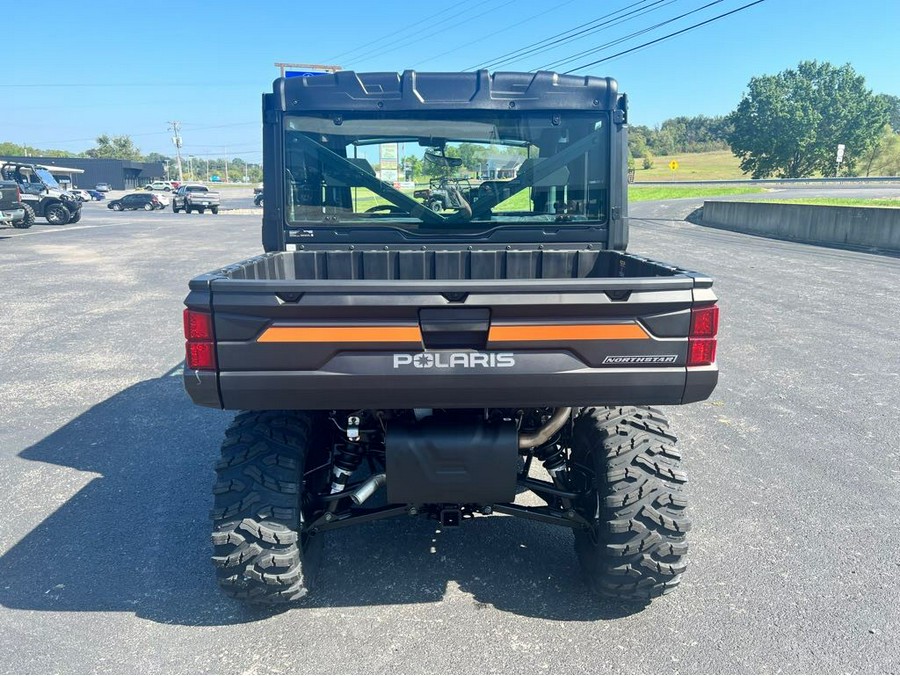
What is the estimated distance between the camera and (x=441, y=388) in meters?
2.70

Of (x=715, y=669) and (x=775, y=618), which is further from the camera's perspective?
(x=775, y=618)

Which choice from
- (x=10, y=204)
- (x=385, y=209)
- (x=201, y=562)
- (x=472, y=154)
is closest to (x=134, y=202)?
(x=10, y=204)

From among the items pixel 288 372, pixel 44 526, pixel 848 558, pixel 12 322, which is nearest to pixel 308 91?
pixel 288 372

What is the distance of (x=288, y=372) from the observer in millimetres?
2664

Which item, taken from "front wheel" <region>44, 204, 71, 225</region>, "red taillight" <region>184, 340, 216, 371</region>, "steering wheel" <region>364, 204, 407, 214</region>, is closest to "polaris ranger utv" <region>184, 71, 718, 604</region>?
"red taillight" <region>184, 340, 216, 371</region>

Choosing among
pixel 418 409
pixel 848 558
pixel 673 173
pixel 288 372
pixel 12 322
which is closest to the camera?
pixel 288 372

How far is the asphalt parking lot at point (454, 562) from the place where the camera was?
2844 mm

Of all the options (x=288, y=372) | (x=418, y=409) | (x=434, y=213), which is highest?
(x=434, y=213)

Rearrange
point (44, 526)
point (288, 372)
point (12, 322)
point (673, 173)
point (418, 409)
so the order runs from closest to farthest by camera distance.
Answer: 1. point (288, 372)
2. point (418, 409)
3. point (44, 526)
4. point (12, 322)
5. point (673, 173)

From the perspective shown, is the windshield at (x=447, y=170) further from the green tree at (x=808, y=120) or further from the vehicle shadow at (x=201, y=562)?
the green tree at (x=808, y=120)

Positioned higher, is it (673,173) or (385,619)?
(673,173)

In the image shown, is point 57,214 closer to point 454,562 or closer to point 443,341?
point 454,562

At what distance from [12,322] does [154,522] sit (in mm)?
7144

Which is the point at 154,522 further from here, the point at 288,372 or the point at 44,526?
the point at 288,372
